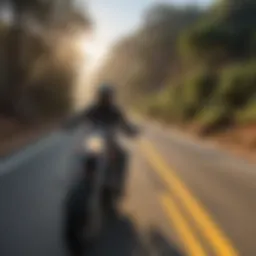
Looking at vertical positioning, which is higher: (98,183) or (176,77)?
(98,183)

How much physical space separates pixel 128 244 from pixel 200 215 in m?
2.12

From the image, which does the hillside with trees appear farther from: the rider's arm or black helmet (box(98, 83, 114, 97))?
black helmet (box(98, 83, 114, 97))

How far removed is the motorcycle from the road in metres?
0.21

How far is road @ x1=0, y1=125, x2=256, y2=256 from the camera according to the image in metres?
6.67

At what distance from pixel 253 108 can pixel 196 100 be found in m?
8.99

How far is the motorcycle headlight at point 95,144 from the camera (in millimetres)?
7015

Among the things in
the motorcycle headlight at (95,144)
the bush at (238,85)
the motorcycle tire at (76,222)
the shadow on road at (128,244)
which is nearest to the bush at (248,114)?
the bush at (238,85)

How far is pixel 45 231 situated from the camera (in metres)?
7.37

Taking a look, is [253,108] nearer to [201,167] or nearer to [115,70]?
[115,70]

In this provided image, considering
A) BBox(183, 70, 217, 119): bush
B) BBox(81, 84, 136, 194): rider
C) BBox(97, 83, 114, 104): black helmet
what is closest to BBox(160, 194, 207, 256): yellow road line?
BBox(81, 84, 136, 194): rider

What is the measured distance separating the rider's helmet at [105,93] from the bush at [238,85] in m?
27.8

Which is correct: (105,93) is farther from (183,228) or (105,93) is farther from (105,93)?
(183,228)

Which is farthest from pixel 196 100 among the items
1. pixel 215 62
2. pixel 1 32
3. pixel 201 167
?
pixel 201 167

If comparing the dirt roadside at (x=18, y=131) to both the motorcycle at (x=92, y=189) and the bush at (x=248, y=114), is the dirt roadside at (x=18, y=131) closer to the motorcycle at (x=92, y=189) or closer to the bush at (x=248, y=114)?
the bush at (x=248, y=114)
